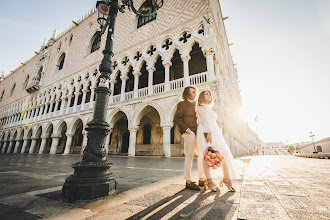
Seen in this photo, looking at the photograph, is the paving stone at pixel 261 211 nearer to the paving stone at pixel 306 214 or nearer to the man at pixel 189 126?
the paving stone at pixel 306 214

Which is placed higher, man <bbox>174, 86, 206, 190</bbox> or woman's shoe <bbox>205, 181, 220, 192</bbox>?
man <bbox>174, 86, 206, 190</bbox>

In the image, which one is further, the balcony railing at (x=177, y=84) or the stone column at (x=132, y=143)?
the stone column at (x=132, y=143)

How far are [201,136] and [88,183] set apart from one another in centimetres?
152

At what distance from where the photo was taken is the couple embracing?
6.45 ft

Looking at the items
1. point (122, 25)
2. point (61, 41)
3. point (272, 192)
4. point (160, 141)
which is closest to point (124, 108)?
point (160, 141)

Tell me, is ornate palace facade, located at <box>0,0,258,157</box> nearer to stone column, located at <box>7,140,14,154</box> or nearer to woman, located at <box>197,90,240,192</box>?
stone column, located at <box>7,140,14,154</box>

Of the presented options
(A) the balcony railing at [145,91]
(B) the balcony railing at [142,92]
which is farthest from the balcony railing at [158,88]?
(B) the balcony railing at [142,92]

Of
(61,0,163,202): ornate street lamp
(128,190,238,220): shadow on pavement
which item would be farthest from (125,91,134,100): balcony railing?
(128,190,238,220): shadow on pavement

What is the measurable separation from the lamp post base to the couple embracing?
40.3 inches

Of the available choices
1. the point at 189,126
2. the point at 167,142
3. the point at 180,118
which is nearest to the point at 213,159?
the point at 189,126

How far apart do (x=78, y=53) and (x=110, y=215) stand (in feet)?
67.8

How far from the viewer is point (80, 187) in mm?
1584

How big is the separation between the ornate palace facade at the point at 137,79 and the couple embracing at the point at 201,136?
5806mm

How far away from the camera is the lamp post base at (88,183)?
157 centimetres
